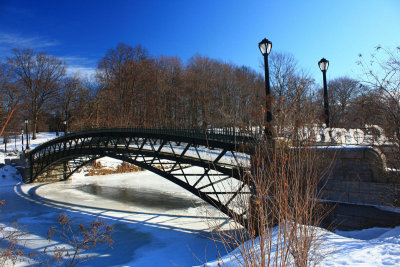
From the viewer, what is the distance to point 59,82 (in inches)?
1854

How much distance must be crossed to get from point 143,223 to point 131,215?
6.01ft

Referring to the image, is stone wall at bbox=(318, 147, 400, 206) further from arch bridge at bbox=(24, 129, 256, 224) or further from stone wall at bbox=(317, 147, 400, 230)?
arch bridge at bbox=(24, 129, 256, 224)

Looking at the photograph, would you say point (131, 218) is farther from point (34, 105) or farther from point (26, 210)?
point (34, 105)

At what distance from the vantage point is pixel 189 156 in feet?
48.6

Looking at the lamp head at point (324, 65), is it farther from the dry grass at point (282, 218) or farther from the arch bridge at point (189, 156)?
the dry grass at point (282, 218)

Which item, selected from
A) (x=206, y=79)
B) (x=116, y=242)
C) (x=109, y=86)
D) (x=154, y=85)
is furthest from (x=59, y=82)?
(x=116, y=242)

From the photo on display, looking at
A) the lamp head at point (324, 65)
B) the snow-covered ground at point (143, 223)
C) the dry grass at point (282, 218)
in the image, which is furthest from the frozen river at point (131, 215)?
the lamp head at point (324, 65)

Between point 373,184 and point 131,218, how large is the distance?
11.8m

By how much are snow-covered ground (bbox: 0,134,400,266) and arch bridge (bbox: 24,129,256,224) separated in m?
1.08

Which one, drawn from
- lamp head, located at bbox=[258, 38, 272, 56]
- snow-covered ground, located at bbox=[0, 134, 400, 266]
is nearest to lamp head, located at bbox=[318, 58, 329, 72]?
lamp head, located at bbox=[258, 38, 272, 56]

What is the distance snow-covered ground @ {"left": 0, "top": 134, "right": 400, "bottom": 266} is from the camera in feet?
17.8

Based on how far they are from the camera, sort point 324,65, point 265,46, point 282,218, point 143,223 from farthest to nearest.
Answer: point 143,223 < point 324,65 < point 265,46 < point 282,218

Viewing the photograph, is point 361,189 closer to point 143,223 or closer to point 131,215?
point 143,223

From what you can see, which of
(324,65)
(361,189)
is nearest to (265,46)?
(324,65)
